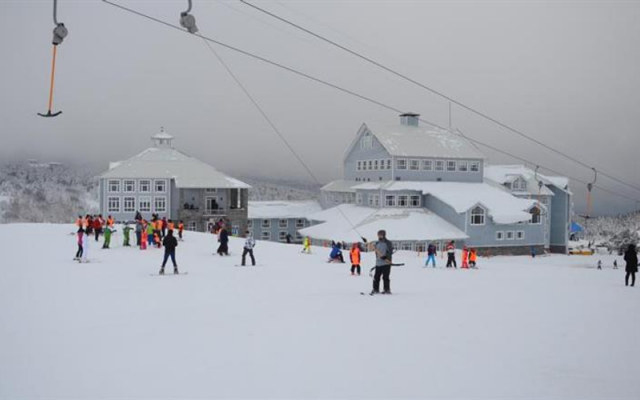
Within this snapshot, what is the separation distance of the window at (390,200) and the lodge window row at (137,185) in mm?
24107

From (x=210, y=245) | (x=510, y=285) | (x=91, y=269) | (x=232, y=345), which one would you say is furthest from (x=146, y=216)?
(x=232, y=345)

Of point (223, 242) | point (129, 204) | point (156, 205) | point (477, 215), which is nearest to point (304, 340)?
point (223, 242)

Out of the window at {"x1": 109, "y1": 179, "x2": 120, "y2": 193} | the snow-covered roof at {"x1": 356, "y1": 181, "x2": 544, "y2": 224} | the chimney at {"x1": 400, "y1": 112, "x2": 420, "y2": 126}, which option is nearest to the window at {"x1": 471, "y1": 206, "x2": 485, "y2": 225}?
the snow-covered roof at {"x1": 356, "y1": 181, "x2": 544, "y2": 224}

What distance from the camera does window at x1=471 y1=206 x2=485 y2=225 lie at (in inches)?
2101

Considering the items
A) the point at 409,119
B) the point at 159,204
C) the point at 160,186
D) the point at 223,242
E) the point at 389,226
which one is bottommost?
the point at 223,242

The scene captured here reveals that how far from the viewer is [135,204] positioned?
57438mm

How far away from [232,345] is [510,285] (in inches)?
448

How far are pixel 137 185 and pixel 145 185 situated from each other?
2.70 ft

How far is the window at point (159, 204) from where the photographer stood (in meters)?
57.9

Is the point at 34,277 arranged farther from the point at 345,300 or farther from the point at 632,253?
the point at 632,253

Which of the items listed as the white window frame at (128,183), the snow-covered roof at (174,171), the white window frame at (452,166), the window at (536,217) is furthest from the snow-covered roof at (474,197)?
the white window frame at (128,183)

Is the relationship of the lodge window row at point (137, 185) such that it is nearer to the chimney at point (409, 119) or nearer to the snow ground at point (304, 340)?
the chimney at point (409, 119)

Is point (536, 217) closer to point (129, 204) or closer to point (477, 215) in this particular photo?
point (477, 215)

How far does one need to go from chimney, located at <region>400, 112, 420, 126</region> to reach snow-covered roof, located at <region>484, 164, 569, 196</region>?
39.0 ft
